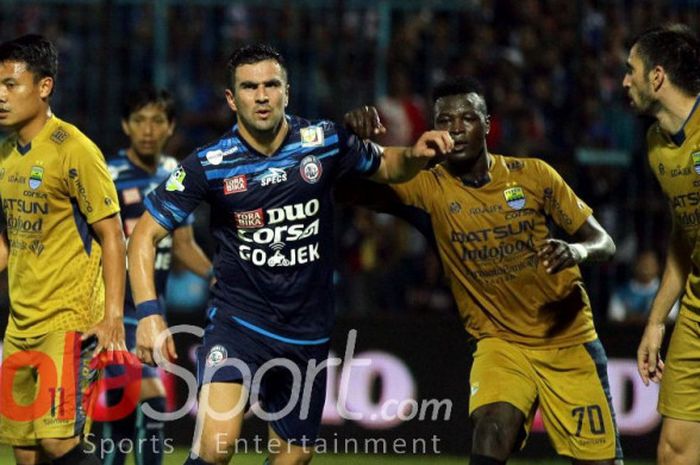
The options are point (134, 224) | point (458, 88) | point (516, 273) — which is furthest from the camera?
point (134, 224)

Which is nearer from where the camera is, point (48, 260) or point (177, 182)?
point (177, 182)

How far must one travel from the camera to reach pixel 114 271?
6684mm

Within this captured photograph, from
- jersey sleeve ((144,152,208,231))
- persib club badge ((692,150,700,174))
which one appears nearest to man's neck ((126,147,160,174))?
jersey sleeve ((144,152,208,231))

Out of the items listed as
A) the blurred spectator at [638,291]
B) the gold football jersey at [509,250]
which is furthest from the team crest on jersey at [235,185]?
the blurred spectator at [638,291]

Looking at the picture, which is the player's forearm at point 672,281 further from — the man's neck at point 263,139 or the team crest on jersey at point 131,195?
the team crest on jersey at point 131,195

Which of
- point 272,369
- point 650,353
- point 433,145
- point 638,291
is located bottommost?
point 638,291

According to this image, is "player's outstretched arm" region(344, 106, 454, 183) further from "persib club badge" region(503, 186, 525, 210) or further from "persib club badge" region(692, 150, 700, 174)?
"persib club badge" region(692, 150, 700, 174)

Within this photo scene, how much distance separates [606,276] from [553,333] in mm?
4425

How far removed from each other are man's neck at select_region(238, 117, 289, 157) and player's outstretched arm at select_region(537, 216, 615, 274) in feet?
4.83

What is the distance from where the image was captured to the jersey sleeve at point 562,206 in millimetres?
7180

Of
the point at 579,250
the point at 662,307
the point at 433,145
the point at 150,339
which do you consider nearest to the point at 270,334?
the point at 150,339

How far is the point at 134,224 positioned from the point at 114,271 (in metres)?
2.13

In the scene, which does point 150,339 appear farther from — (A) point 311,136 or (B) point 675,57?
(B) point 675,57

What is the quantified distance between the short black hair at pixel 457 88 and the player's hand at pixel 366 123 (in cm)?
64
